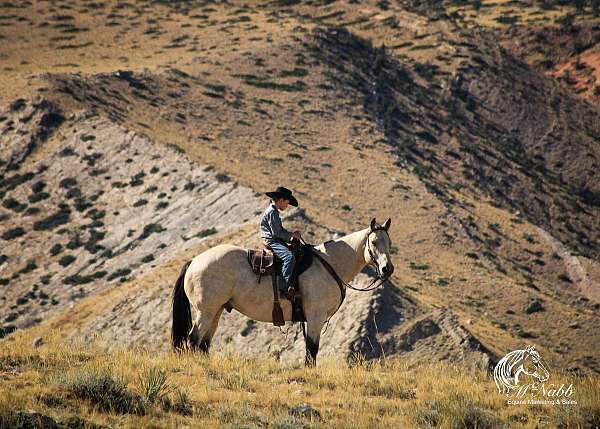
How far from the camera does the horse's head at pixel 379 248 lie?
15.1 m

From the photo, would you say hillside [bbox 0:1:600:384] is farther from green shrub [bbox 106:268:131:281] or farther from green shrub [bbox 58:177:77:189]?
green shrub [bbox 58:177:77:189]

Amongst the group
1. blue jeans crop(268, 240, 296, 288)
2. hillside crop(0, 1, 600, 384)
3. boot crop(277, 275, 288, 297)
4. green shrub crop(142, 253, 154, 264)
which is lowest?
hillside crop(0, 1, 600, 384)

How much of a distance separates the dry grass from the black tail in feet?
3.67

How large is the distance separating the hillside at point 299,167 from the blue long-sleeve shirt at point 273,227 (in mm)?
10267

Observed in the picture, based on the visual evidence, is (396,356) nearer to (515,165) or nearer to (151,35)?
(515,165)

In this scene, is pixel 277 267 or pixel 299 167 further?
pixel 299 167

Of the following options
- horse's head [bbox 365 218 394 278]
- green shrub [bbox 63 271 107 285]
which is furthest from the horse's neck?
green shrub [bbox 63 271 107 285]

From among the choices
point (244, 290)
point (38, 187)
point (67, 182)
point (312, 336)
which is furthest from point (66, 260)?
point (312, 336)

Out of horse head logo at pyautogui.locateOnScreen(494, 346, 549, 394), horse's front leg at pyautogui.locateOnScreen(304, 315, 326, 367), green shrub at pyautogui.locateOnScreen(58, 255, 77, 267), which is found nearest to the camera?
horse head logo at pyautogui.locateOnScreen(494, 346, 549, 394)

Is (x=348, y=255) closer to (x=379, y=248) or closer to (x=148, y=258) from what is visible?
(x=379, y=248)

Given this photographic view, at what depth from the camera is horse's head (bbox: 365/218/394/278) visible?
15.1m

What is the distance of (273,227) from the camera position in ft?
50.5

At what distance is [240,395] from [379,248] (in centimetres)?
486

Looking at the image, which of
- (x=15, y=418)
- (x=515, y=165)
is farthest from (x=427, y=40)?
(x=15, y=418)
